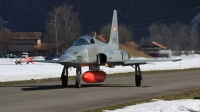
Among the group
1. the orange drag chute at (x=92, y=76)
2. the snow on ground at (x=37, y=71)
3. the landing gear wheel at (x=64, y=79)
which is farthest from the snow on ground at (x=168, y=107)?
the snow on ground at (x=37, y=71)

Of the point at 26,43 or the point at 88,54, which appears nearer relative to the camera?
the point at 88,54

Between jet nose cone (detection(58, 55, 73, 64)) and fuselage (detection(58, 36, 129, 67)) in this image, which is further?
fuselage (detection(58, 36, 129, 67))

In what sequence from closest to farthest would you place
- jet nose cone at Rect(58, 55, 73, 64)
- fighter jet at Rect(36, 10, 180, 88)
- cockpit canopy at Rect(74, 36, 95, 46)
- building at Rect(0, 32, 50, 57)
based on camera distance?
jet nose cone at Rect(58, 55, 73, 64), fighter jet at Rect(36, 10, 180, 88), cockpit canopy at Rect(74, 36, 95, 46), building at Rect(0, 32, 50, 57)

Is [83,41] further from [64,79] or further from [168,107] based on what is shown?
[168,107]

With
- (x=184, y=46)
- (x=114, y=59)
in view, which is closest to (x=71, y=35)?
(x=184, y=46)

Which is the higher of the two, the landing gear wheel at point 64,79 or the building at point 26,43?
the building at point 26,43

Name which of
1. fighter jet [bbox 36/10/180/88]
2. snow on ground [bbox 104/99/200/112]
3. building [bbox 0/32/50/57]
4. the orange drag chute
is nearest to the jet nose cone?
fighter jet [bbox 36/10/180/88]

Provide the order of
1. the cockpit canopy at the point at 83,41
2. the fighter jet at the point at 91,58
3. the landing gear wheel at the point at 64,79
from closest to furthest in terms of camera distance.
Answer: the fighter jet at the point at 91,58 < the cockpit canopy at the point at 83,41 < the landing gear wheel at the point at 64,79

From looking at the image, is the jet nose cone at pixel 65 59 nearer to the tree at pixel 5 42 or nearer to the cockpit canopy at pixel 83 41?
the cockpit canopy at pixel 83 41

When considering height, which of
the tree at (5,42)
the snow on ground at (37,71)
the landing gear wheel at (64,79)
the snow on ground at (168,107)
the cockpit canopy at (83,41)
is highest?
the tree at (5,42)

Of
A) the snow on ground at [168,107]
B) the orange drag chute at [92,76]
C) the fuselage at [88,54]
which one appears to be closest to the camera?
the snow on ground at [168,107]

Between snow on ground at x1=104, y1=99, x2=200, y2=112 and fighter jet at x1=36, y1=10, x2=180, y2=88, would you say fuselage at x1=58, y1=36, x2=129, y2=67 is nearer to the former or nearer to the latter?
fighter jet at x1=36, y1=10, x2=180, y2=88

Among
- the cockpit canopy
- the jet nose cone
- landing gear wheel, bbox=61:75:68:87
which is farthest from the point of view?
landing gear wheel, bbox=61:75:68:87

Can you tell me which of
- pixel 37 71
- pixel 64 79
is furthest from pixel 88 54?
pixel 37 71
